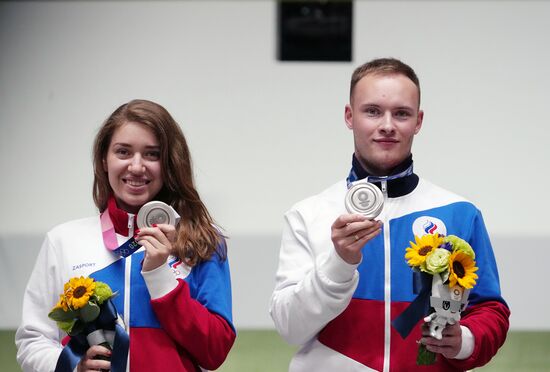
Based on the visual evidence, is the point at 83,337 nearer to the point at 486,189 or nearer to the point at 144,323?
the point at 144,323

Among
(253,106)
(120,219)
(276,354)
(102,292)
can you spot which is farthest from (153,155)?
(253,106)

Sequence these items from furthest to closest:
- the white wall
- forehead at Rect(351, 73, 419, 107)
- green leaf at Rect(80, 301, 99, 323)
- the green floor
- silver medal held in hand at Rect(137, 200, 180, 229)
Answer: the white wall → the green floor → forehead at Rect(351, 73, 419, 107) → silver medal held in hand at Rect(137, 200, 180, 229) → green leaf at Rect(80, 301, 99, 323)

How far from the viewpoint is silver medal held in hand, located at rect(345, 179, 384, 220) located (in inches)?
97.8

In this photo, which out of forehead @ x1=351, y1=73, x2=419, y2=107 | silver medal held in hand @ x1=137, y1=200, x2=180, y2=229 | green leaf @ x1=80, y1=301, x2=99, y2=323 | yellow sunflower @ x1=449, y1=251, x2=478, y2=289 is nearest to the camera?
yellow sunflower @ x1=449, y1=251, x2=478, y2=289

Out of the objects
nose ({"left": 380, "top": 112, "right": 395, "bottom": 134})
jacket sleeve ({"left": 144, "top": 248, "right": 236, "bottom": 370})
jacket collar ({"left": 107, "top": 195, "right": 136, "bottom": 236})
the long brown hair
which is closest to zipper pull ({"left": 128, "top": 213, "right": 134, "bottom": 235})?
jacket collar ({"left": 107, "top": 195, "right": 136, "bottom": 236})

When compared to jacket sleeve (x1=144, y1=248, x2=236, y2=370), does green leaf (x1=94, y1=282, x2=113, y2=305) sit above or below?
above

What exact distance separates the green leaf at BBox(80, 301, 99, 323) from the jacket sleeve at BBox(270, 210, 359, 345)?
0.50 metres

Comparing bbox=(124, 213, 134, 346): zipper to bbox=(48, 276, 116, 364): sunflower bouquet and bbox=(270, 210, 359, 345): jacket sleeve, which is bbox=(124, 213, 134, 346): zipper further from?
bbox=(270, 210, 359, 345): jacket sleeve

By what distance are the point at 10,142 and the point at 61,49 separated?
31.4 inches

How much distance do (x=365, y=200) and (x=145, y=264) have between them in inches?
25.1

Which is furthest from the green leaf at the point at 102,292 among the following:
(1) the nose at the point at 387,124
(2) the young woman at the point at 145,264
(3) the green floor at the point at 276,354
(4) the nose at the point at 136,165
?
(3) the green floor at the point at 276,354

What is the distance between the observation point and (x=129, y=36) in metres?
6.98

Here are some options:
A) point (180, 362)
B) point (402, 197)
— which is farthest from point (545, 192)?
point (180, 362)

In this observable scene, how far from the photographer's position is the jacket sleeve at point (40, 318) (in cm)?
272
